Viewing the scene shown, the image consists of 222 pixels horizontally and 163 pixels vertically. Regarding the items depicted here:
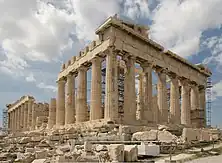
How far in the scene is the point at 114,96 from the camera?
21.7 m

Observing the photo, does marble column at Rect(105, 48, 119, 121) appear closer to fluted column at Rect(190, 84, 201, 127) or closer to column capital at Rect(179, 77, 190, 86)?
column capital at Rect(179, 77, 190, 86)

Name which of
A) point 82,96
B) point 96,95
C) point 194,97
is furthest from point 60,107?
point 194,97

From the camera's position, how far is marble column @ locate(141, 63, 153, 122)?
24647 millimetres

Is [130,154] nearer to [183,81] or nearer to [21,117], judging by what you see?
[183,81]

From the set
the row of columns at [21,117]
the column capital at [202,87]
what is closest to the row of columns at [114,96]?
the column capital at [202,87]

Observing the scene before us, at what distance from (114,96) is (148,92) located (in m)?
4.88

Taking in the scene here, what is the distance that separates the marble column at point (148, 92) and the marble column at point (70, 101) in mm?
7813

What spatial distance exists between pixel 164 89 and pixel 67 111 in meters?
9.92

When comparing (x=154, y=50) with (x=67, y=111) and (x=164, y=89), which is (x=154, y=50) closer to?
(x=164, y=89)

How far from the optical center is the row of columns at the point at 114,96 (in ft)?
71.9

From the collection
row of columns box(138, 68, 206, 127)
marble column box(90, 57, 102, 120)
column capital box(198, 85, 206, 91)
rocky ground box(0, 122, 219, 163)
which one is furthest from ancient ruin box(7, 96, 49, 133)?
column capital box(198, 85, 206, 91)

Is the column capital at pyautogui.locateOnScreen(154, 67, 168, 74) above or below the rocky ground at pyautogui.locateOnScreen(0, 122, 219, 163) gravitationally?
above

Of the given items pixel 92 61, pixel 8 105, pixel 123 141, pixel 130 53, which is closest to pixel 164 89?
pixel 130 53

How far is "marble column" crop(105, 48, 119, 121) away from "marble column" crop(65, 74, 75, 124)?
25.7 feet
